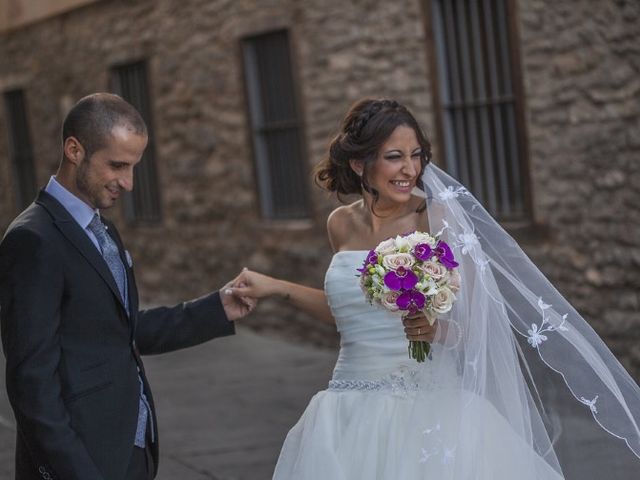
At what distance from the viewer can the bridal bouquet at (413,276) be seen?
3.95 meters

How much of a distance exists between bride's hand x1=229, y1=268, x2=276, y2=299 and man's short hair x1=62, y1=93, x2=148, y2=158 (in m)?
1.03

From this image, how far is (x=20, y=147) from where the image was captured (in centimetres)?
1781

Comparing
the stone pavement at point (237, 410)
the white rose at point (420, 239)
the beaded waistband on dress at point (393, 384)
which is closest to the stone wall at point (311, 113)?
the stone pavement at point (237, 410)

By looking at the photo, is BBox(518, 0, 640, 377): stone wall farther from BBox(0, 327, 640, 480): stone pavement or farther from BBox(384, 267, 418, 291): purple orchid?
BBox(384, 267, 418, 291): purple orchid

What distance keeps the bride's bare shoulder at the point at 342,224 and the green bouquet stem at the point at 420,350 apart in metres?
0.64

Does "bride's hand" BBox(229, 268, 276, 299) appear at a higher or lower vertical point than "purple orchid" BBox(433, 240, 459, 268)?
lower

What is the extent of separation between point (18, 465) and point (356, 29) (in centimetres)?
703

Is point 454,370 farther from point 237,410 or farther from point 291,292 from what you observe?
point 237,410

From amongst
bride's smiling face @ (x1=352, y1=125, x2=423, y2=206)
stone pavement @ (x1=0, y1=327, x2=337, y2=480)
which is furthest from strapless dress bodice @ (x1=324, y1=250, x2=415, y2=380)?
stone pavement @ (x1=0, y1=327, x2=337, y2=480)

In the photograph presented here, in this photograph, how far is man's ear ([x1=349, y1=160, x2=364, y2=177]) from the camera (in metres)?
4.52

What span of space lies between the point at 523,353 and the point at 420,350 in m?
0.34

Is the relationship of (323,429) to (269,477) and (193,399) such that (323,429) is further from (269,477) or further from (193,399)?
(193,399)

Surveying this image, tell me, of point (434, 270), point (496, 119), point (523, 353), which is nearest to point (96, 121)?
point (434, 270)

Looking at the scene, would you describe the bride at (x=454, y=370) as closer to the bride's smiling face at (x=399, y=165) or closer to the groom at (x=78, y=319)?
the bride's smiling face at (x=399, y=165)
